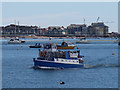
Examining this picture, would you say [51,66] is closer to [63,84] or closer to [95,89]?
[63,84]

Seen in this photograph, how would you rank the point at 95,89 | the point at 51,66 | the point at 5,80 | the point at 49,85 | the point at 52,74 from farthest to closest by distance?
the point at 51,66
the point at 52,74
the point at 5,80
the point at 49,85
the point at 95,89

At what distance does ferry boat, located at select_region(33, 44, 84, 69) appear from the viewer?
233 ft

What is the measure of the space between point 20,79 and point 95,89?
46.0 feet

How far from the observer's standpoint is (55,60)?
234ft

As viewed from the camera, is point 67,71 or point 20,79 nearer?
point 20,79

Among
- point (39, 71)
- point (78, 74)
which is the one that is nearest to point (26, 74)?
point (39, 71)

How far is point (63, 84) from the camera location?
182 ft

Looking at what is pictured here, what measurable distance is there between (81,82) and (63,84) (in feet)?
10.4

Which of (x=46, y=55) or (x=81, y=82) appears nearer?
(x=81, y=82)

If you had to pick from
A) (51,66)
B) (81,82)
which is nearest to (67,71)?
(51,66)

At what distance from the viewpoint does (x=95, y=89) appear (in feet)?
166

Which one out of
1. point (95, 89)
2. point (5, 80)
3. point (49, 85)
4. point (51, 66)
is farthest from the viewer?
point (51, 66)

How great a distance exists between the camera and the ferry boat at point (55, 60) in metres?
70.9

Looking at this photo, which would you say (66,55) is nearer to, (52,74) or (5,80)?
(52,74)
